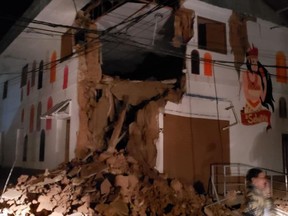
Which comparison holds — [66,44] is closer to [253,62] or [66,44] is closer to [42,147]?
[42,147]

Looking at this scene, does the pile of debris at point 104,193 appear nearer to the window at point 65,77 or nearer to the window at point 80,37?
the window at point 65,77

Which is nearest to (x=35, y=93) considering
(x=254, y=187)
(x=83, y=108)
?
(x=83, y=108)

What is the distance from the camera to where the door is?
40.8ft

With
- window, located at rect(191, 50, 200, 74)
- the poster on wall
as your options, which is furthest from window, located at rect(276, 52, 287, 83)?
window, located at rect(191, 50, 200, 74)

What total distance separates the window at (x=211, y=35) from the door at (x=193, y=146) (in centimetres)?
287

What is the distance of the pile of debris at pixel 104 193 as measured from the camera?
361 inches

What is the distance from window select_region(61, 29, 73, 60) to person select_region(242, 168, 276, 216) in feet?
34.6

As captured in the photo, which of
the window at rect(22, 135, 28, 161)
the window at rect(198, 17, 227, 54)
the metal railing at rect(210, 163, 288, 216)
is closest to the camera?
the metal railing at rect(210, 163, 288, 216)

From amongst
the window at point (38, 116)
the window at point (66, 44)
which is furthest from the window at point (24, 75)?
the window at point (66, 44)

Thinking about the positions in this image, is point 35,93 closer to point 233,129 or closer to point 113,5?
point 113,5

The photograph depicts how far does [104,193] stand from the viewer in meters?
9.57

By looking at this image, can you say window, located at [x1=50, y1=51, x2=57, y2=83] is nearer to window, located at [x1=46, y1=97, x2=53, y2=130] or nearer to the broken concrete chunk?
window, located at [x1=46, y1=97, x2=53, y2=130]

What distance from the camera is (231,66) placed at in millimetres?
14500

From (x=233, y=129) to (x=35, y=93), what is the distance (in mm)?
10065
